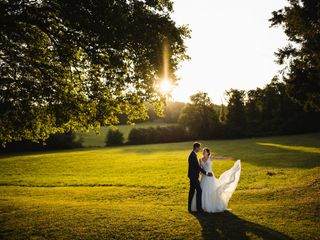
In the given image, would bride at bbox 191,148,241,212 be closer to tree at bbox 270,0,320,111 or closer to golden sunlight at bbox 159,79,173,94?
golden sunlight at bbox 159,79,173,94

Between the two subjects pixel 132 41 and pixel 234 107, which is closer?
pixel 132 41

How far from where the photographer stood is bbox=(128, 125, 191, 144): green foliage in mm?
105875

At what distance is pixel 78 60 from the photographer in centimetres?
1853

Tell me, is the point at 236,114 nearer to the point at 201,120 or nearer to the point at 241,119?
the point at 241,119

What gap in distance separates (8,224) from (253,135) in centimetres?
10410

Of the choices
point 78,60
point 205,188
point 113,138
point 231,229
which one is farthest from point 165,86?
point 113,138

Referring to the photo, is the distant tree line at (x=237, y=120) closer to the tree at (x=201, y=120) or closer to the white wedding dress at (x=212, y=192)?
the tree at (x=201, y=120)

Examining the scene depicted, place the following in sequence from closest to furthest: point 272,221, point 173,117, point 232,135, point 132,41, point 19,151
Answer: point 272,221 → point 132,41 → point 19,151 → point 232,135 → point 173,117

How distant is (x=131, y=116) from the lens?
66.6 feet

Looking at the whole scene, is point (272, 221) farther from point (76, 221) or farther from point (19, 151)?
point (19, 151)

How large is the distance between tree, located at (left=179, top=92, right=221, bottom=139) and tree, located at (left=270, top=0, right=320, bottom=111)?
277ft

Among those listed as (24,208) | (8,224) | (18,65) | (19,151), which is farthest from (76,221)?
(19,151)

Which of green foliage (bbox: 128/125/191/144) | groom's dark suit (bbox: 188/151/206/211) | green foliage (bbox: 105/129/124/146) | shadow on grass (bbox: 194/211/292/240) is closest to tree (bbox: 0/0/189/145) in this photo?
groom's dark suit (bbox: 188/151/206/211)

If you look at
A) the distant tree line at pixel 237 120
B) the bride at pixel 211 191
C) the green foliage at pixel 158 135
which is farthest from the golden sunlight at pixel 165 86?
the green foliage at pixel 158 135
